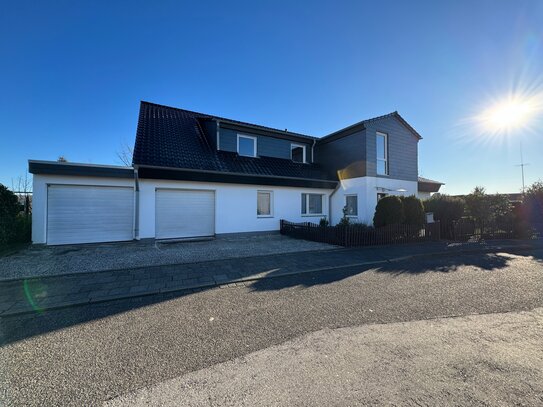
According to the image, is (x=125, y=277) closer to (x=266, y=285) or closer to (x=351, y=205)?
(x=266, y=285)

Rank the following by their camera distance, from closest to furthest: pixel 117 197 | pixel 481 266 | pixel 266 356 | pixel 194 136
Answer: pixel 266 356
pixel 481 266
pixel 117 197
pixel 194 136

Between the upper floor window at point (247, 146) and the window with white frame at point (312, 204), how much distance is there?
4.07 meters

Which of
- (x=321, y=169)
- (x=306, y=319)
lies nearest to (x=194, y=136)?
(x=321, y=169)

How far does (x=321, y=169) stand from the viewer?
16.8m

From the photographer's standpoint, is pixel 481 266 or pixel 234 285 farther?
pixel 481 266

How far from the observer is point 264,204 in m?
13.6

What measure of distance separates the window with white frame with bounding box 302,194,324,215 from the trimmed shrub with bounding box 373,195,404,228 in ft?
14.4

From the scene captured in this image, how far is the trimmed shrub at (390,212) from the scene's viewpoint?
36.6ft

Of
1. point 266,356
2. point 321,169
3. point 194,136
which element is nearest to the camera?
point 266,356

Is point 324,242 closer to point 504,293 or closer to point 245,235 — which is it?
point 245,235

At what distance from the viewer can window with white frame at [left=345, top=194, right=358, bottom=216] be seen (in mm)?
14503

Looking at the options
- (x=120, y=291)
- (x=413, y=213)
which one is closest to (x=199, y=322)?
(x=120, y=291)

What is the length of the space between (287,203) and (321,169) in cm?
440

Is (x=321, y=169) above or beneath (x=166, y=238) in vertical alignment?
above
